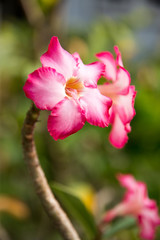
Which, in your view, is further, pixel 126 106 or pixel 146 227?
pixel 146 227

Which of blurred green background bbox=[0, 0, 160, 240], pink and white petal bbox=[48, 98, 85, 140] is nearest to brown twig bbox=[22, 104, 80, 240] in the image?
pink and white petal bbox=[48, 98, 85, 140]

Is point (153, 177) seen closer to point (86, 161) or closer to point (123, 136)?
point (86, 161)

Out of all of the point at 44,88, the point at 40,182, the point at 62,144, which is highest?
the point at 44,88

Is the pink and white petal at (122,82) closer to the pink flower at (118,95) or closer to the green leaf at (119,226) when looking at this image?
the pink flower at (118,95)

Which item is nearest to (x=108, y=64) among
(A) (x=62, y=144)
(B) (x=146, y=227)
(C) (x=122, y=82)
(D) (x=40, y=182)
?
(C) (x=122, y=82)

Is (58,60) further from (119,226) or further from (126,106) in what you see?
(119,226)

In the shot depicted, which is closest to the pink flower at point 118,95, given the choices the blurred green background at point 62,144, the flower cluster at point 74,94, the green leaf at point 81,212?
the flower cluster at point 74,94

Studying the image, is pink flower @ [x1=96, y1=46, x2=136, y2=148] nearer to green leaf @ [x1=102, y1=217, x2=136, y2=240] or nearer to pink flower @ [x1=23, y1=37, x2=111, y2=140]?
pink flower @ [x1=23, y1=37, x2=111, y2=140]
